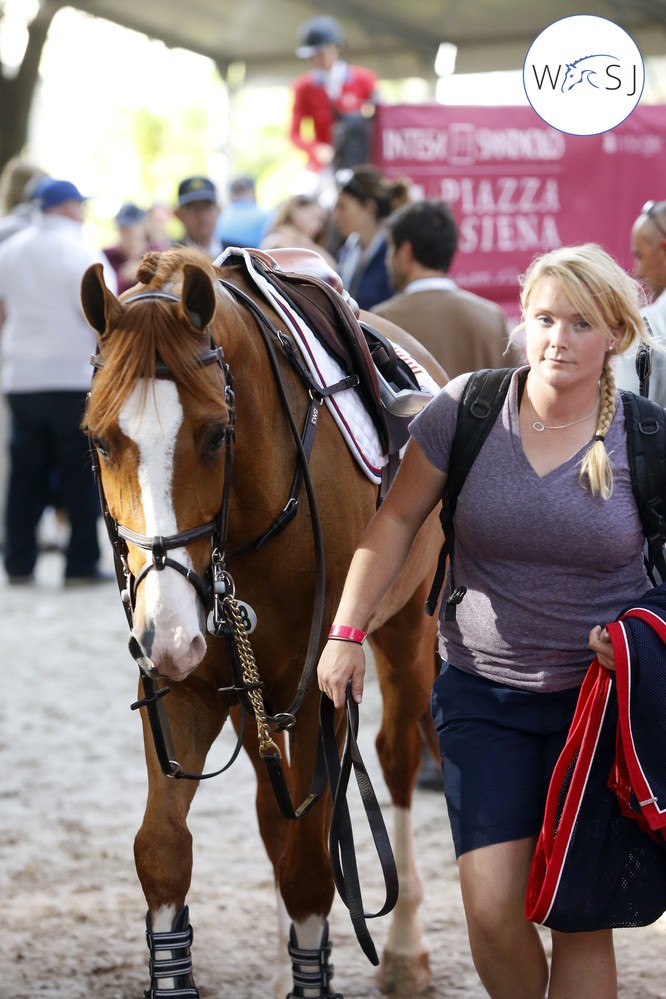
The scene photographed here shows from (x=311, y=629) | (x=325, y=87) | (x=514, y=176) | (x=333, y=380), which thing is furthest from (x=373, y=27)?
(x=311, y=629)

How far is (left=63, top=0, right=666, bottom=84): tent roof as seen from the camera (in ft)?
31.7

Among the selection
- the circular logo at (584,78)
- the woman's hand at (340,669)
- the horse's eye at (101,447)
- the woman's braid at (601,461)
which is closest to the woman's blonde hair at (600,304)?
the woman's braid at (601,461)

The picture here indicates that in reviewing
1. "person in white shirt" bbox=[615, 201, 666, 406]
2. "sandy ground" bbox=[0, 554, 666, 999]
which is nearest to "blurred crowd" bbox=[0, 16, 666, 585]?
"sandy ground" bbox=[0, 554, 666, 999]

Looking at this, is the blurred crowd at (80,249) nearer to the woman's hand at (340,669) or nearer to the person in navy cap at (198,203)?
the person in navy cap at (198,203)

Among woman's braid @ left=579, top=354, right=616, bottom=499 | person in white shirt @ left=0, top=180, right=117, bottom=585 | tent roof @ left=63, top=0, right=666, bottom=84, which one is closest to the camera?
woman's braid @ left=579, top=354, right=616, bottom=499

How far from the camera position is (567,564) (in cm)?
251

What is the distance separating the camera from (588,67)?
2.69 metres

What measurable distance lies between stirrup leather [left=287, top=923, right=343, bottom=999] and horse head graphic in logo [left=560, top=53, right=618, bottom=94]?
220cm

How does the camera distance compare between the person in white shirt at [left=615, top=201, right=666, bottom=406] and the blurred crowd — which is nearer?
the person in white shirt at [left=615, top=201, right=666, bottom=406]

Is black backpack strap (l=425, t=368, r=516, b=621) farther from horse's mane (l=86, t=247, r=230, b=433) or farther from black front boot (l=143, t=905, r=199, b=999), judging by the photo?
black front boot (l=143, t=905, r=199, b=999)

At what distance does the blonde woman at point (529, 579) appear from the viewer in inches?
96.9

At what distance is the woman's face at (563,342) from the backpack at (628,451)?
15cm

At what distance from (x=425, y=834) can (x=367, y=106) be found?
4.51 meters

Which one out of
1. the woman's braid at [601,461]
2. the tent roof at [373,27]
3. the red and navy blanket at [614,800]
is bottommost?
the red and navy blanket at [614,800]
